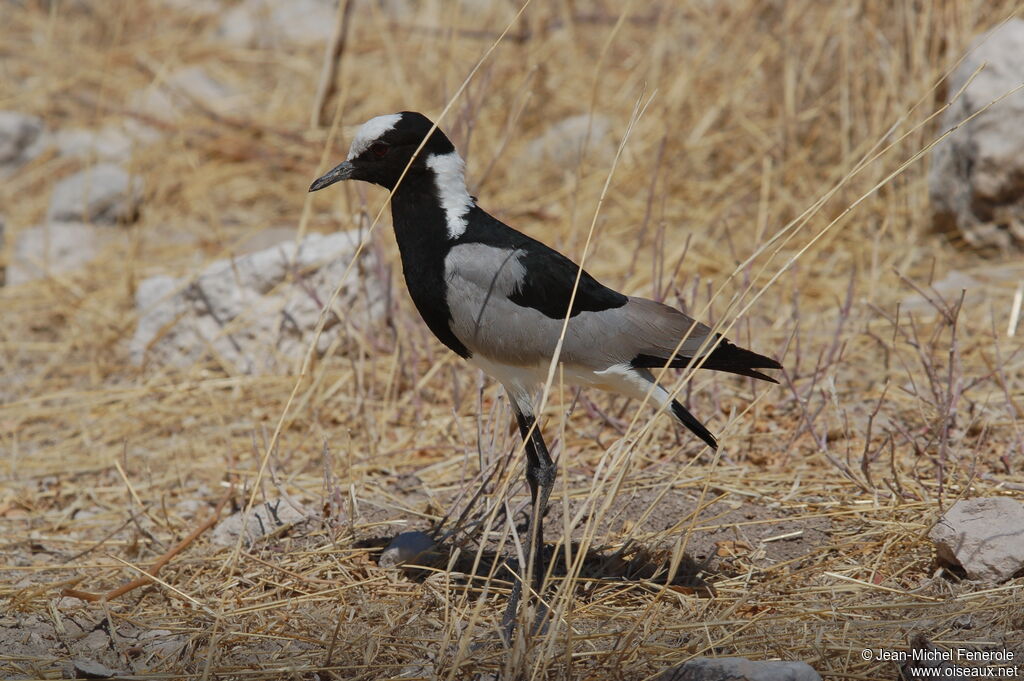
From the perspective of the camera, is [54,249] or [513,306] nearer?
[513,306]

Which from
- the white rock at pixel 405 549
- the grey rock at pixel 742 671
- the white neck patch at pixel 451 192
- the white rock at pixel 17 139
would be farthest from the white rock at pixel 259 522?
the white rock at pixel 17 139

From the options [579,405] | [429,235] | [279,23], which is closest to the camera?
[429,235]

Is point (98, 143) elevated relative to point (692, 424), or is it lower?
elevated

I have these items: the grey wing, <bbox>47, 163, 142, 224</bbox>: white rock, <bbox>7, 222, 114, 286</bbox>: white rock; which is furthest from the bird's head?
<bbox>47, 163, 142, 224</bbox>: white rock

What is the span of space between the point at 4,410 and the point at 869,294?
3605mm

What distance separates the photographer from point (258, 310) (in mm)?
4855

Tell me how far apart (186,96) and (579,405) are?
403 cm

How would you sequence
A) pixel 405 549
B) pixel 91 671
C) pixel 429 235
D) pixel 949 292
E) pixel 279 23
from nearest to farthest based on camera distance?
pixel 91 671
pixel 429 235
pixel 405 549
pixel 949 292
pixel 279 23

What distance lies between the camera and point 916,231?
543 cm

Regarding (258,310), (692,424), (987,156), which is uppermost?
(987,156)

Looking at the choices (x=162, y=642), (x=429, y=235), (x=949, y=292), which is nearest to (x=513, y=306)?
(x=429, y=235)

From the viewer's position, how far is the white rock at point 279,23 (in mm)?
8586

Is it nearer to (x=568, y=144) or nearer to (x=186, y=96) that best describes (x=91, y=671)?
(x=568, y=144)

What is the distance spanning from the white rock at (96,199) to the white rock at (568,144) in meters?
2.28
